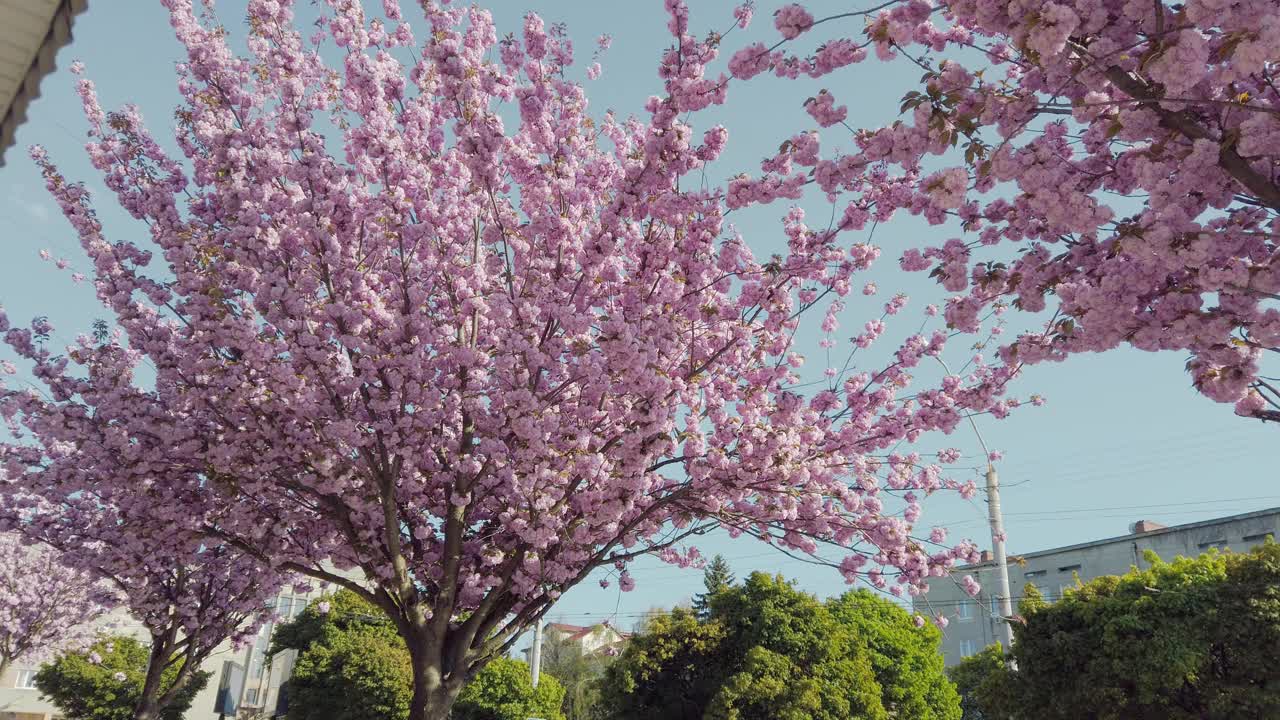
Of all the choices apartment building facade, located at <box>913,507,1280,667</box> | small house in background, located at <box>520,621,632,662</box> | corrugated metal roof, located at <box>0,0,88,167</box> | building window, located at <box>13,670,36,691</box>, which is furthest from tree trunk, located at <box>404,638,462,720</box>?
building window, located at <box>13,670,36,691</box>

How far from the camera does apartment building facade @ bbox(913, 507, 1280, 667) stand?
34.1m

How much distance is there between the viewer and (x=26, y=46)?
3.42m

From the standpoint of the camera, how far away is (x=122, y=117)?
8523mm

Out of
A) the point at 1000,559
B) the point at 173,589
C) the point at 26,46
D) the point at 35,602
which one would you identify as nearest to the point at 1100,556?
the point at 1000,559

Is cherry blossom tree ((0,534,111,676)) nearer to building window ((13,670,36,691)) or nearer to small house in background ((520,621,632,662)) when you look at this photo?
building window ((13,670,36,691))

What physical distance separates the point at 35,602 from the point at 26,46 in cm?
2664

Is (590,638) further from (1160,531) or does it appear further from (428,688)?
(428,688)

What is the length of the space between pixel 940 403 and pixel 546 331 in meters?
4.11

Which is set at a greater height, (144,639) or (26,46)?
(26,46)

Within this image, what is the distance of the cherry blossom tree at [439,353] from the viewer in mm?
7586

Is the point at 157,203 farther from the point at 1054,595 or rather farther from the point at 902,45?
the point at 1054,595

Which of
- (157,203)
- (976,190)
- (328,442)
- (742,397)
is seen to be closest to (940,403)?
(742,397)

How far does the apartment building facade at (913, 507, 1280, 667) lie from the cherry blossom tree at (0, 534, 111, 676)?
95.2 feet

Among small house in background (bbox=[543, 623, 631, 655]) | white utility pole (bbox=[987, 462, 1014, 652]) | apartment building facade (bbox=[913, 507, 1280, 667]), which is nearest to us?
white utility pole (bbox=[987, 462, 1014, 652])
